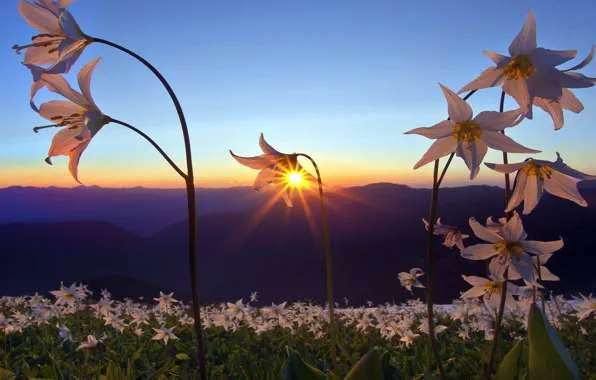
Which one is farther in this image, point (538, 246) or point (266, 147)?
point (538, 246)

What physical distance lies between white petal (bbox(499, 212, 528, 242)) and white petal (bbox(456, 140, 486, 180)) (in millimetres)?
313

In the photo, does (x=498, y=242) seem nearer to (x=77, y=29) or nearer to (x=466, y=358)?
(x=77, y=29)

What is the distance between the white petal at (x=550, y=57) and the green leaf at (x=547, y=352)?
0.88m

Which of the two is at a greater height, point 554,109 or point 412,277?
point 554,109

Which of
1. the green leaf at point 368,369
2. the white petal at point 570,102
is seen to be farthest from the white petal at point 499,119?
the green leaf at point 368,369

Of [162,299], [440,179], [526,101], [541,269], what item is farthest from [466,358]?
[162,299]

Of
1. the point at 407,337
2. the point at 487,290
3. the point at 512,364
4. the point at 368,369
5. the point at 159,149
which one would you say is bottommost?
the point at 407,337

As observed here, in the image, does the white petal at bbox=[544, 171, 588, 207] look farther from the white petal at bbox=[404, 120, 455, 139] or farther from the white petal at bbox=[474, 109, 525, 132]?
the white petal at bbox=[404, 120, 455, 139]

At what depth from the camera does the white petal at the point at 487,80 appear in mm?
1968

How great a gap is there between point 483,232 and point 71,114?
6.16 ft

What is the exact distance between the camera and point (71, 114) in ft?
7.09

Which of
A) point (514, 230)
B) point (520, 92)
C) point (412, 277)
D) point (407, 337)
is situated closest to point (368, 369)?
point (514, 230)

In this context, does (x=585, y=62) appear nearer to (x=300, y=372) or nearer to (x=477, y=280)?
(x=477, y=280)

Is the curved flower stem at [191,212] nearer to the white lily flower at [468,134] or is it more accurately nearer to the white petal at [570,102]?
the white lily flower at [468,134]
